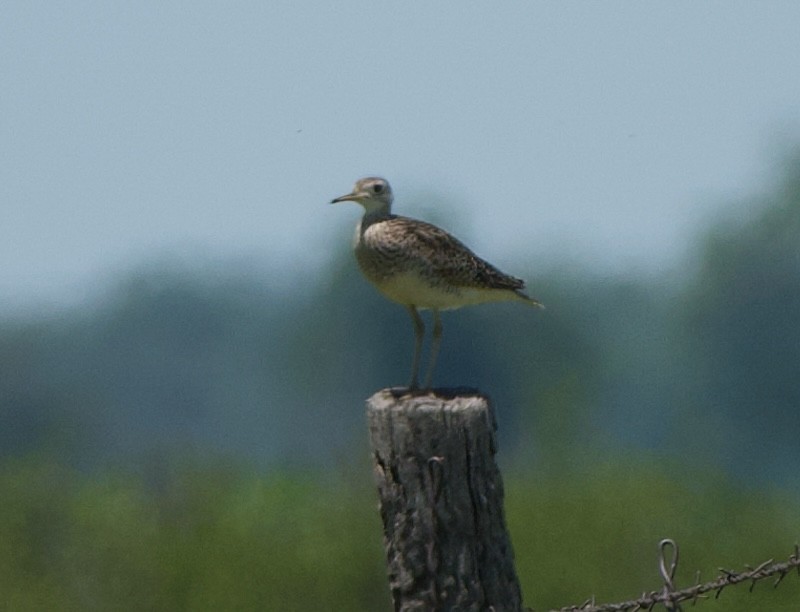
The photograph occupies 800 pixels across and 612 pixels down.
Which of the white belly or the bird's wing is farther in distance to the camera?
the bird's wing

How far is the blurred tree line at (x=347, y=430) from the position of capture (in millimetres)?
41256

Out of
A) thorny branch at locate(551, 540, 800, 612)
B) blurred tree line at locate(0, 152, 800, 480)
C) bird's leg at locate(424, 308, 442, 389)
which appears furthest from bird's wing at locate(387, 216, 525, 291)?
blurred tree line at locate(0, 152, 800, 480)

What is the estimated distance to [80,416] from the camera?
132000 mm

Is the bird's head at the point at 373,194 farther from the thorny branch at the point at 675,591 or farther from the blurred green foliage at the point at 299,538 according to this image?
the blurred green foliage at the point at 299,538

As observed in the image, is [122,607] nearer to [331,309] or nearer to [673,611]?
[673,611]

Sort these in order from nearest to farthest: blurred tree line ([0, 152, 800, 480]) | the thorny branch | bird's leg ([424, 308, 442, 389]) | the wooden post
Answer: the wooden post < the thorny branch < bird's leg ([424, 308, 442, 389]) < blurred tree line ([0, 152, 800, 480])

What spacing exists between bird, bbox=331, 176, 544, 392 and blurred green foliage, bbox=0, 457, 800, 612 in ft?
66.3

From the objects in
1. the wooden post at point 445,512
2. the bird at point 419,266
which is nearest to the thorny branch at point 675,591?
the wooden post at point 445,512

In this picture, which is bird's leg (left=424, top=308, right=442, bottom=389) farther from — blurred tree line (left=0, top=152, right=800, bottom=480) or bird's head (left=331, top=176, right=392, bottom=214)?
blurred tree line (left=0, top=152, right=800, bottom=480)

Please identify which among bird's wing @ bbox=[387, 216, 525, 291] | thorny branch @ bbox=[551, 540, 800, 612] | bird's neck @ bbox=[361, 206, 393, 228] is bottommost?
thorny branch @ bbox=[551, 540, 800, 612]

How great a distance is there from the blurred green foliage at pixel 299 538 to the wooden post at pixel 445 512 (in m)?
25.1

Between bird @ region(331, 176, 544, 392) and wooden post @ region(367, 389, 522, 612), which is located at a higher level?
bird @ region(331, 176, 544, 392)

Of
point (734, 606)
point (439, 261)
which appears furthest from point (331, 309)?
point (439, 261)

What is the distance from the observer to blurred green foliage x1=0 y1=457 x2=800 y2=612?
3881 cm
